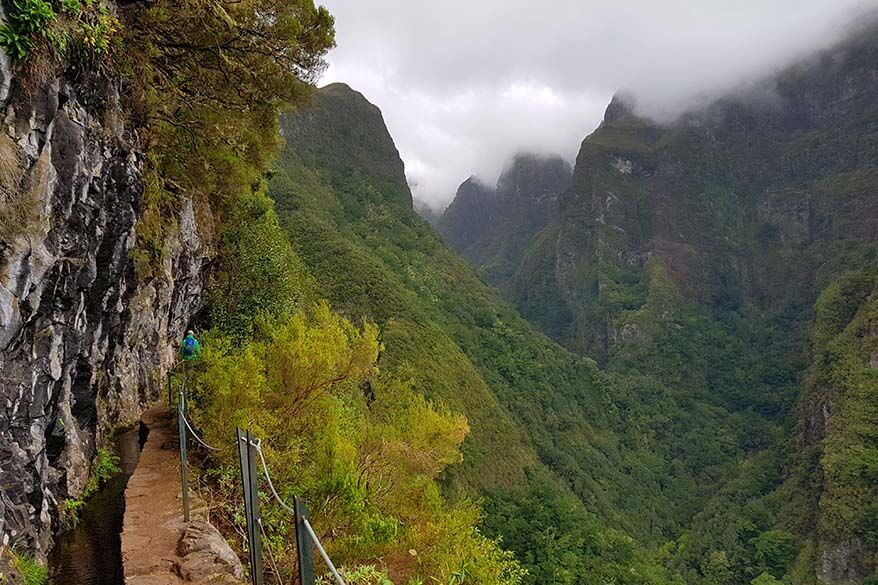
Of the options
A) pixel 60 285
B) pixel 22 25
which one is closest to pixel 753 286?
pixel 60 285

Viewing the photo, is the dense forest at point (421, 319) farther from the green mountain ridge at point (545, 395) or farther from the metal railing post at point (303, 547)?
the metal railing post at point (303, 547)

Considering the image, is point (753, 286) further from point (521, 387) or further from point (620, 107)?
point (521, 387)

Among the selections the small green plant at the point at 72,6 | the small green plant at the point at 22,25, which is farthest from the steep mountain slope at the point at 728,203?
the small green plant at the point at 22,25

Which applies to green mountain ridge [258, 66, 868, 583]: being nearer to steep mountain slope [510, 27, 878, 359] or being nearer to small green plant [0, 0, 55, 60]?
steep mountain slope [510, 27, 878, 359]

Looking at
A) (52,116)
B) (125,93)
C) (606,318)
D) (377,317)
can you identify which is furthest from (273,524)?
(606,318)

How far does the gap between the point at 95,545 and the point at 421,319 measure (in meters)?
39.0

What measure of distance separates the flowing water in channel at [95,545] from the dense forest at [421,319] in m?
0.33

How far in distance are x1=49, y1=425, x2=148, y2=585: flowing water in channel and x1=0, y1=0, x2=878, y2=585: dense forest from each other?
0.33 metres

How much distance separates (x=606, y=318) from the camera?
12094 cm

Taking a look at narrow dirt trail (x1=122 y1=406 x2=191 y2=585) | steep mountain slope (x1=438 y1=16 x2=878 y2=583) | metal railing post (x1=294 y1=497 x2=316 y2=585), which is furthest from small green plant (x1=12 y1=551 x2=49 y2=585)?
steep mountain slope (x1=438 y1=16 x2=878 y2=583)

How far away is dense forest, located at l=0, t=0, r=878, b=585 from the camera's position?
5.83m

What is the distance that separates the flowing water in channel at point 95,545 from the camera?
17.2 feet

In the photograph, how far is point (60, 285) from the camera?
5.77 m

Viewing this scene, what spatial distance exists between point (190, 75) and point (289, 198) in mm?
45218
